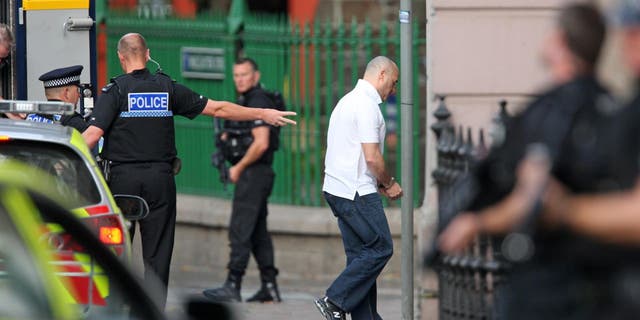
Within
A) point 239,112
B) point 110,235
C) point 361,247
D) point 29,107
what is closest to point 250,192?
point 239,112

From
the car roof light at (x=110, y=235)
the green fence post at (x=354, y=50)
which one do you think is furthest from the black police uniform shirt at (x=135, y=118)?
the green fence post at (x=354, y=50)

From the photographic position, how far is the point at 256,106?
11.4 m

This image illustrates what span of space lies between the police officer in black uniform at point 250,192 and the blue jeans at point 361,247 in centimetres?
207

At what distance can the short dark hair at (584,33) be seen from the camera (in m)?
4.74

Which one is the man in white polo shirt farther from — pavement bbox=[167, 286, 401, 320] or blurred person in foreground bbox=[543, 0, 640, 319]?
blurred person in foreground bbox=[543, 0, 640, 319]

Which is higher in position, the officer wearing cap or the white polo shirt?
the officer wearing cap

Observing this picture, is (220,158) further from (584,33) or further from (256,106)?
(584,33)

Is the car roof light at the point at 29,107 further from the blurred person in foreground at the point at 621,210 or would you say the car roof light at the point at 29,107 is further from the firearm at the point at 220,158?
the firearm at the point at 220,158

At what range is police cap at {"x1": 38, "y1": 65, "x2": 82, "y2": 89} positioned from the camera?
9.80 meters

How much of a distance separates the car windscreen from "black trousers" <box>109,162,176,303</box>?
6.42 feet

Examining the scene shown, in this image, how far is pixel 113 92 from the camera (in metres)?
9.44

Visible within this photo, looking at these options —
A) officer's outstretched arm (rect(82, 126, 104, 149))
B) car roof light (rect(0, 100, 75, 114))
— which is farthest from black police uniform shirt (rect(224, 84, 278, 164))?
car roof light (rect(0, 100, 75, 114))

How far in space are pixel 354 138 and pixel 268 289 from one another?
2.50 meters

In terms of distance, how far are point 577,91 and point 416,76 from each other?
7830 mm
